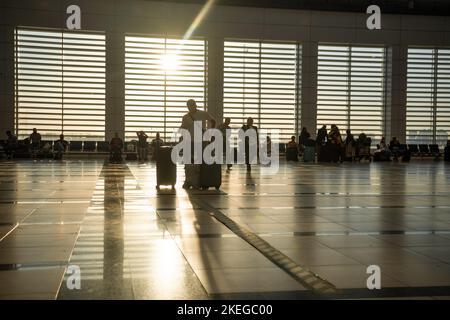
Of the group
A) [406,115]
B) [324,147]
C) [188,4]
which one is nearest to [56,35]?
[188,4]

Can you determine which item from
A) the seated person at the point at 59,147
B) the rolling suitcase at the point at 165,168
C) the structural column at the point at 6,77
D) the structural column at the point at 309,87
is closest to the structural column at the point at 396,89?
the structural column at the point at 309,87

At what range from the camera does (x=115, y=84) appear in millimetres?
27125

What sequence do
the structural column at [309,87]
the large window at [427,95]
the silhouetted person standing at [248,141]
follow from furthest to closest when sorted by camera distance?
the large window at [427,95] → the structural column at [309,87] → the silhouetted person standing at [248,141]

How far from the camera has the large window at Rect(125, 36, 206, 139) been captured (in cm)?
2753

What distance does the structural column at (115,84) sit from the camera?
2697cm

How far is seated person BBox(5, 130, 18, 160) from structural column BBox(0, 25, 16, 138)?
5.87ft

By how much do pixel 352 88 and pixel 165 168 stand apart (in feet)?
67.4

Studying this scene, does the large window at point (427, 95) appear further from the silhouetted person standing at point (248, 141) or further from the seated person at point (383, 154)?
the silhouetted person standing at point (248, 141)

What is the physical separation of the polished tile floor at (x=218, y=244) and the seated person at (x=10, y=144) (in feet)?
50.8

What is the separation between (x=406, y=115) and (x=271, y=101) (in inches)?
283

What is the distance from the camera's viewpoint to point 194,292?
12.2 ft

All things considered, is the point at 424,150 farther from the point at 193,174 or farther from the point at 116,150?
the point at 193,174
